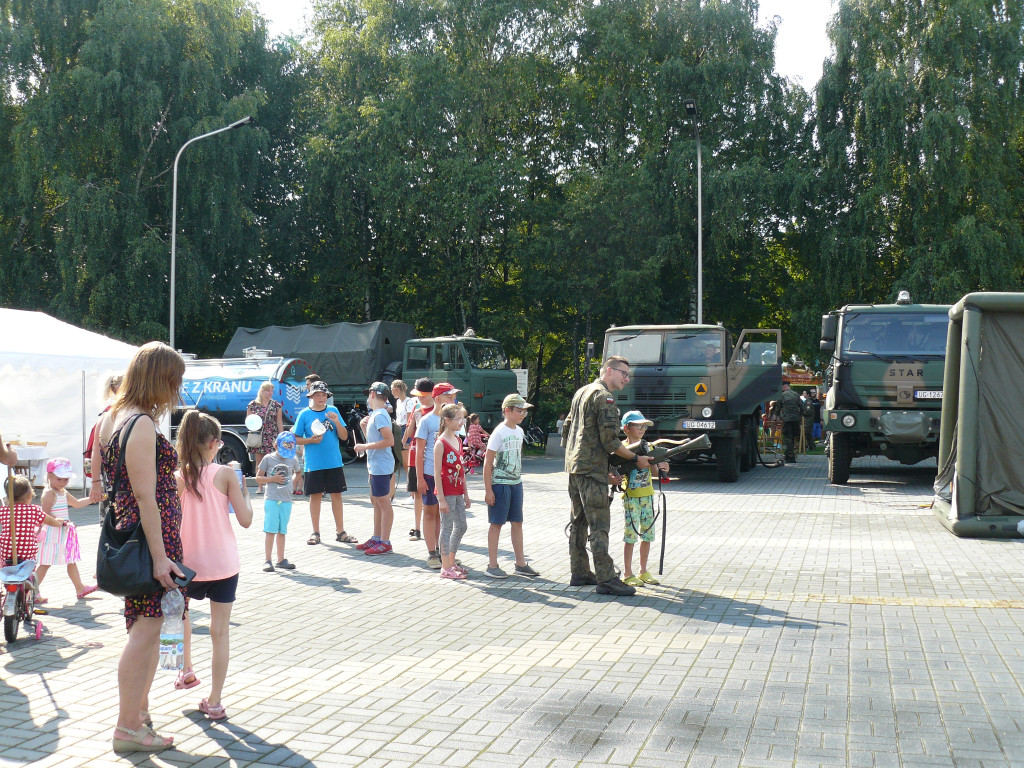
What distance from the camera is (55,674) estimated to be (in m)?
5.57

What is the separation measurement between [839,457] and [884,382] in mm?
1552

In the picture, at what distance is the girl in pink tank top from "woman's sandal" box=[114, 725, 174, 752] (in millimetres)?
452

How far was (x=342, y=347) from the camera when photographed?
80.2 feet

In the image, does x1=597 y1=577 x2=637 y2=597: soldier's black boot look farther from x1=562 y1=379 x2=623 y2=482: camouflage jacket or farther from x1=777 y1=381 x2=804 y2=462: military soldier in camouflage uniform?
x1=777 y1=381 x2=804 y2=462: military soldier in camouflage uniform

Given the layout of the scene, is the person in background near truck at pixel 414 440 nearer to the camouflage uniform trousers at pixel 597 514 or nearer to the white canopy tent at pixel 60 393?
the camouflage uniform trousers at pixel 597 514

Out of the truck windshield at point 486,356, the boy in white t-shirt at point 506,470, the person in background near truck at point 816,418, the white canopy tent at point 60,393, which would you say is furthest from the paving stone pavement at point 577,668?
the person in background near truck at point 816,418

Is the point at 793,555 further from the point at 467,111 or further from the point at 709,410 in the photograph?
the point at 467,111

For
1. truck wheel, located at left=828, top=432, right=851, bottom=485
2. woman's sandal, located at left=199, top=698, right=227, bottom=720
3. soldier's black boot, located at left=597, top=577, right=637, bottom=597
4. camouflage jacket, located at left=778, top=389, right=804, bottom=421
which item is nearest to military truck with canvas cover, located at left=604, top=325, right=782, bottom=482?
truck wheel, located at left=828, top=432, right=851, bottom=485

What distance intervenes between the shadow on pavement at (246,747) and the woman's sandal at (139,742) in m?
0.07

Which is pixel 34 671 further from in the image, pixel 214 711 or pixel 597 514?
pixel 597 514

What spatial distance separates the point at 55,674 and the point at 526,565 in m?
4.11

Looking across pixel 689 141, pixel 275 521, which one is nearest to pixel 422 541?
pixel 275 521

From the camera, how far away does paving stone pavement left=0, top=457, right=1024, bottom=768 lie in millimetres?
4328

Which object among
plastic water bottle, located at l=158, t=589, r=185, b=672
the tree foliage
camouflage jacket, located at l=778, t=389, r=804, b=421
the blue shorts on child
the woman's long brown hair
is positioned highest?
the tree foliage
